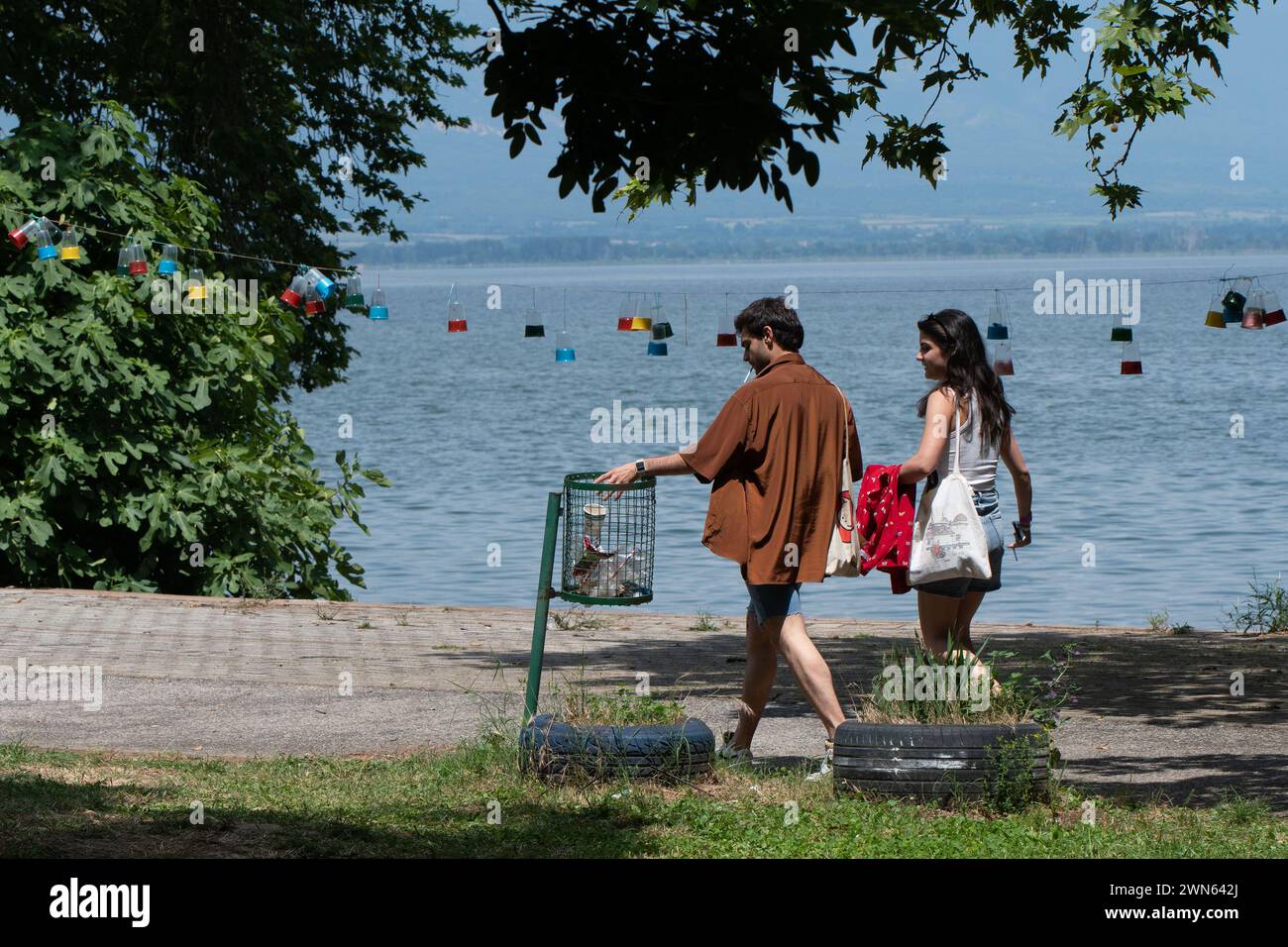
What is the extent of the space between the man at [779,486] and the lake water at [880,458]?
405 centimetres

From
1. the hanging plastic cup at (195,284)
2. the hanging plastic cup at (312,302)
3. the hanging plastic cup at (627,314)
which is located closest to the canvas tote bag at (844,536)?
the hanging plastic cup at (627,314)

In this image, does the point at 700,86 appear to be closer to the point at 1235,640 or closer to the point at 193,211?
the point at 1235,640

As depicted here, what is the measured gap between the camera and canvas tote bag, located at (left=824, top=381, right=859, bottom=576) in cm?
802

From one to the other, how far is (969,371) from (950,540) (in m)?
0.75

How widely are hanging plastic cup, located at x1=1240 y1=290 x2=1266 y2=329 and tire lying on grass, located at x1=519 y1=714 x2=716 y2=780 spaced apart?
5.81 m

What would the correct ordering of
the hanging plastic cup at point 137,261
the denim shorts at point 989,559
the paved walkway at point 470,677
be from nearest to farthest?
the denim shorts at point 989,559 → the paved walkway at point 470,677 → the hanging plastic cup at point 137,261

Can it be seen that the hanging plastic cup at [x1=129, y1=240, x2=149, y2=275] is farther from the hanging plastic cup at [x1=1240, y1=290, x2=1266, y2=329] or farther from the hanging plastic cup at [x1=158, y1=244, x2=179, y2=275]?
the hanging plastic cup at [x1=1240, y1=290, x2=1266, y2=329]

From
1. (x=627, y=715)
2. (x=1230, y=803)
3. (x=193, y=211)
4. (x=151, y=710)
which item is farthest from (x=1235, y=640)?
(x=193, y=211)

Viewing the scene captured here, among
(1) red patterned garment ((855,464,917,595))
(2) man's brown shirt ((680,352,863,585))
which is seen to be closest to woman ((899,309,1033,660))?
(1) red patterned garment ((855,464,917,595))

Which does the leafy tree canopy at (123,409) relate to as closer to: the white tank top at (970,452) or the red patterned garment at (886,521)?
the red patterned garment at (886,521)

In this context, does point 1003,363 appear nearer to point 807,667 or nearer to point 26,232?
point 807,667

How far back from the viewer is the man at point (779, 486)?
25.7 feet

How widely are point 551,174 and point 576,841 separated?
2817 millimetres

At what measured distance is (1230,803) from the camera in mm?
7605
